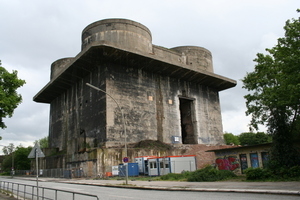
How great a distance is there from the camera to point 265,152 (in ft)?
64.6

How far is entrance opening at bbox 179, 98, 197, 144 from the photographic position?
4359 centimetres

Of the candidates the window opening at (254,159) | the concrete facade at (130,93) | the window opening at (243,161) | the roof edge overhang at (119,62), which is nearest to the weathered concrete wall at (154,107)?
the concrete facade at (130,93)

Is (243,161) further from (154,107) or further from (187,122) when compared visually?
(187,122)

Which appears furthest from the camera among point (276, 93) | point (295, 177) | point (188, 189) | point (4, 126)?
point (4, 126)

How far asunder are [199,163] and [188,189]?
14831mm

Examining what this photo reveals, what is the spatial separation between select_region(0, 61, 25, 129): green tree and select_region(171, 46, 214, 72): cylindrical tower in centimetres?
3346

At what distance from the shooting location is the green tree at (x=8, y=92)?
17.5 meters

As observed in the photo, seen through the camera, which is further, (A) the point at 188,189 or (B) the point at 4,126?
(B) the point at 4,126

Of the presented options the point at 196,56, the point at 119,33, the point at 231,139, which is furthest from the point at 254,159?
the point at 231,139

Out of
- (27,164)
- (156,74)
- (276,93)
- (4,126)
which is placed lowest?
(27,164)

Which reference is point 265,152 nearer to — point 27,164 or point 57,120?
point 57,120

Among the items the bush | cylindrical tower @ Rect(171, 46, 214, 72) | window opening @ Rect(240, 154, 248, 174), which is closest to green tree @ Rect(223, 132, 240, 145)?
cylindrical tower @ Rect(171, 46, 214, 72)

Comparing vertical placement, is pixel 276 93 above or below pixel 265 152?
above

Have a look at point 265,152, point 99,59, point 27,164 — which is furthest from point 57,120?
point 265,152
